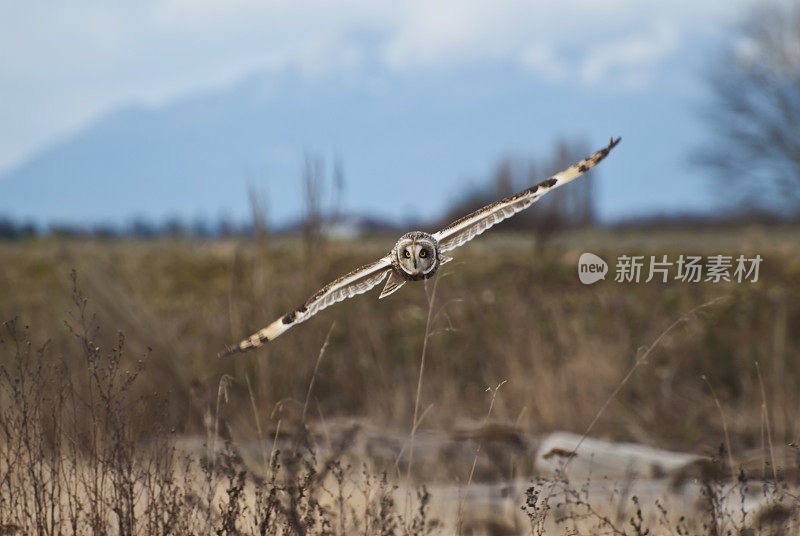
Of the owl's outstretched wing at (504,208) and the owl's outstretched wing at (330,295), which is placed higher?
the owl's outstretched wing at (504,208)

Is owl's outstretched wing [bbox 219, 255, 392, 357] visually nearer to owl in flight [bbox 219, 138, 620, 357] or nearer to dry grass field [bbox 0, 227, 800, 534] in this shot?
owl in flight [bbox 219, 138, 620, 357]

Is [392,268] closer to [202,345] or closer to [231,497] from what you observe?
[231,497]

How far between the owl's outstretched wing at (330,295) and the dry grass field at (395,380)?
81cm

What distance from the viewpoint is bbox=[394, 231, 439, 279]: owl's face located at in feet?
6.32

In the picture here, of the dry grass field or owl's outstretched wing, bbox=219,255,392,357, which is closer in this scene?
owl's outstretched wing, bbox=219,255,392,357

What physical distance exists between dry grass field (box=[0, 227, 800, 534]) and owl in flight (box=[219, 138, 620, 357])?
83cm

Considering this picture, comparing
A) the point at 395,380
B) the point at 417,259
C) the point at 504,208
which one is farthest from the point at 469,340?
the point at 417,259

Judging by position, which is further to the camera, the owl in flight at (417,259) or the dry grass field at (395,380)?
the dry grass field at (395,380)

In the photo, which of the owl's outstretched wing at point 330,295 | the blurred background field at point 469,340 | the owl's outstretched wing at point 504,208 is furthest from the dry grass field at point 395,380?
the owl's outstretched wing at point 504,208

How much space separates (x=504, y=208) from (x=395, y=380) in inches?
253

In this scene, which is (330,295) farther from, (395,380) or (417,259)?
(395,380)

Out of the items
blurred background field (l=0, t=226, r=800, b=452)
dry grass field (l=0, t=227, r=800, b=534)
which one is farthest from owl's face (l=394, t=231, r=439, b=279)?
blurred background field (l=0, t=226, r=800, b=452)

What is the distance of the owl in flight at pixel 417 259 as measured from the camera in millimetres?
1940

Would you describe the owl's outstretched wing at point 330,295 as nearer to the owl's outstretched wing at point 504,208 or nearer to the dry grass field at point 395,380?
the owl's outstretched wing at point 504,208
